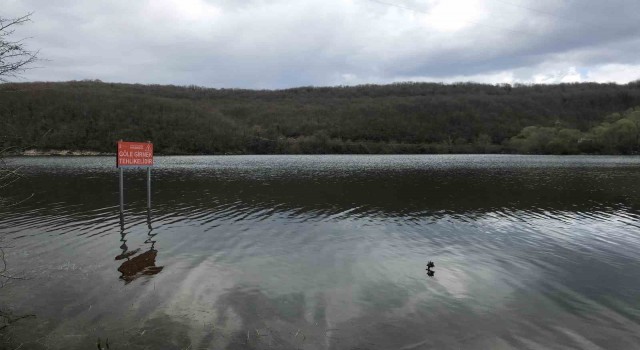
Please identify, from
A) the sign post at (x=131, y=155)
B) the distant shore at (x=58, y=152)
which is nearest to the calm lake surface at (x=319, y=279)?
the sign post at (x=131, y=155)

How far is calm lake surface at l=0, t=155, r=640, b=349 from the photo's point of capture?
7.88 meters

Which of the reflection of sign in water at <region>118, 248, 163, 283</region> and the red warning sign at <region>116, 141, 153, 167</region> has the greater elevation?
the red warning sign at <region>116, 141, 153, 167</region>

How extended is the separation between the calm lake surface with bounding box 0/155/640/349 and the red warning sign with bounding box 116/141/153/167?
2.84 metres

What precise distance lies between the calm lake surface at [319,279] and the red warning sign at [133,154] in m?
2.84

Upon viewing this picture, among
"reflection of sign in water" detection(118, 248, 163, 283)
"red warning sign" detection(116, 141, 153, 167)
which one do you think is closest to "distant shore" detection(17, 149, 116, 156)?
"red warning sign" detection(116, 141, 153, 167)

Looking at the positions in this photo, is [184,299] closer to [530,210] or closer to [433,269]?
[433,269]

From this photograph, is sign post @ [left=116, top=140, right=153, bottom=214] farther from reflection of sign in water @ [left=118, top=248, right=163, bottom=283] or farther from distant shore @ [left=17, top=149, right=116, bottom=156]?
distant shore @ [left=17, top=149, right=116, bottom=156]

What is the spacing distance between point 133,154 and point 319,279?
14.0 m

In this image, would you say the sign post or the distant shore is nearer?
the sign post

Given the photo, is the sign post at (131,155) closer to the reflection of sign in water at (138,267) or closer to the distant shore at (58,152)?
the reflection of sign in water at (138,267)

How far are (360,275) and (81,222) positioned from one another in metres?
14.5

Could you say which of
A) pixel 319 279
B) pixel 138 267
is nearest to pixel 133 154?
pixel 138 267

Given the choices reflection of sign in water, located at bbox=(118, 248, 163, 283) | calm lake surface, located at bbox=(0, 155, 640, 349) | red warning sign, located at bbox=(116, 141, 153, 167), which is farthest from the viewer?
red warning sign, located at bbox=(116, 141, 153, 167)

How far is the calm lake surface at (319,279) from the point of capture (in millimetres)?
7875
